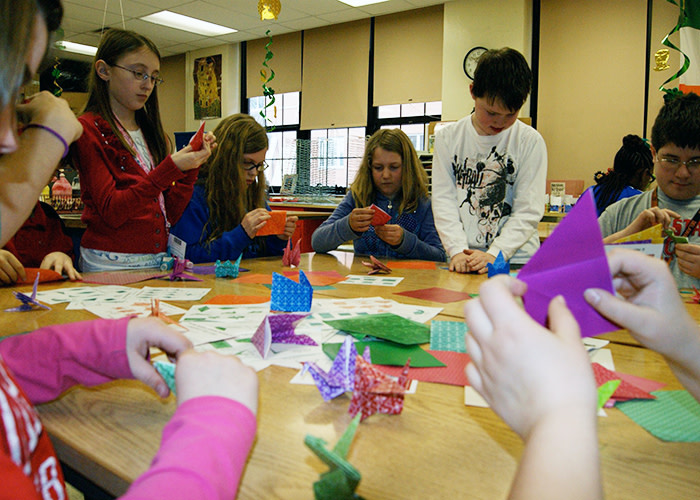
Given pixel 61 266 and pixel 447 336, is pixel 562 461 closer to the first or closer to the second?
pixel 447 336

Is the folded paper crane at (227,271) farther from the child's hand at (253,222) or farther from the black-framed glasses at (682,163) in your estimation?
the black-framed glasses at (682,163)

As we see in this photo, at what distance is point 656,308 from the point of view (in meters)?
0.56

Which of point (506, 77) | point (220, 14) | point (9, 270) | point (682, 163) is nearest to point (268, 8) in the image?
point (506, 77)

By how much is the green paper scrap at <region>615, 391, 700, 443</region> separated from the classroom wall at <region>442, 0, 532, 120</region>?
5.00 meters

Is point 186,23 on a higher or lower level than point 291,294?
higher

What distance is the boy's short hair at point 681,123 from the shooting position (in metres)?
1.63

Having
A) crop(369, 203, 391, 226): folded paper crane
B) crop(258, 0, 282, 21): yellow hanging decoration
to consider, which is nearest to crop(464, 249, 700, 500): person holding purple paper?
crop(369, 203, 391, 226): folded paper crane

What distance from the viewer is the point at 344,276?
168 cm

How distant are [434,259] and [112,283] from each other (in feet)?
4.48

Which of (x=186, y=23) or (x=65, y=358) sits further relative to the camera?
(x=186, y=23)

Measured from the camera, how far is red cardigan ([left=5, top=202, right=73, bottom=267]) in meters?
1.82

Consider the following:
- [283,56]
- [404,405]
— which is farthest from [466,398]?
[283,56]

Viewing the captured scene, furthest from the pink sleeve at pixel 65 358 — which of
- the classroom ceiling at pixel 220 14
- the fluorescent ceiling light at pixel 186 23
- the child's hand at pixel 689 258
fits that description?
the fluorescent ceiling light at pixel 186 23

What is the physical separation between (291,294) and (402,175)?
1.38 metres
